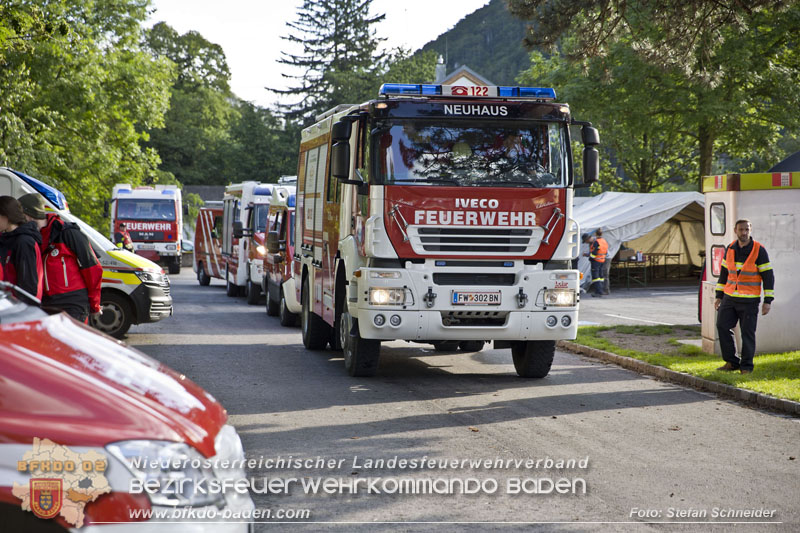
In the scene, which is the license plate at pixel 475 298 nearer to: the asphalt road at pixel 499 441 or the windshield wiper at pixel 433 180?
the asphalt road at pixel 499 441

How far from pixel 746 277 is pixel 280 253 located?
9558 millimetres

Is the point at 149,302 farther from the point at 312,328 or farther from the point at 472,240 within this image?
the point at 472,240

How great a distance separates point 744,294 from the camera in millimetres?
11406

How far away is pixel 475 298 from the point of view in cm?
1035

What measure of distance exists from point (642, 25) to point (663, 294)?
1402 centimetres

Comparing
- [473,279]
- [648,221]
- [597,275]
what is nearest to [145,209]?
[597,275]

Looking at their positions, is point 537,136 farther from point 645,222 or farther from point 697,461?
point 645,222

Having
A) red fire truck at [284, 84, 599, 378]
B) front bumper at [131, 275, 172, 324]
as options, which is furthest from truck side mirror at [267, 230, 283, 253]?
red fire truck at [284, 84, 599, 378]

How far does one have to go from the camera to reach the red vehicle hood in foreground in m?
2.90

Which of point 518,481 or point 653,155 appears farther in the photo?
point 653,155

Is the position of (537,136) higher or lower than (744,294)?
higher

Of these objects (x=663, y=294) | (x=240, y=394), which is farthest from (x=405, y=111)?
(x=663, y=294)

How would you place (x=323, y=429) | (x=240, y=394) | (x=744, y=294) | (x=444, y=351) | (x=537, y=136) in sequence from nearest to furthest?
(x=323, y=429) → (x=240, y=394) → (x=537, y=136) → (x=744, y=294) → (x=444, y=351)

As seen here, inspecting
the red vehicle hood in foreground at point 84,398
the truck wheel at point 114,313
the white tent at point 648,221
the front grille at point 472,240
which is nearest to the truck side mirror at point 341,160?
the front grille at point 472,240
